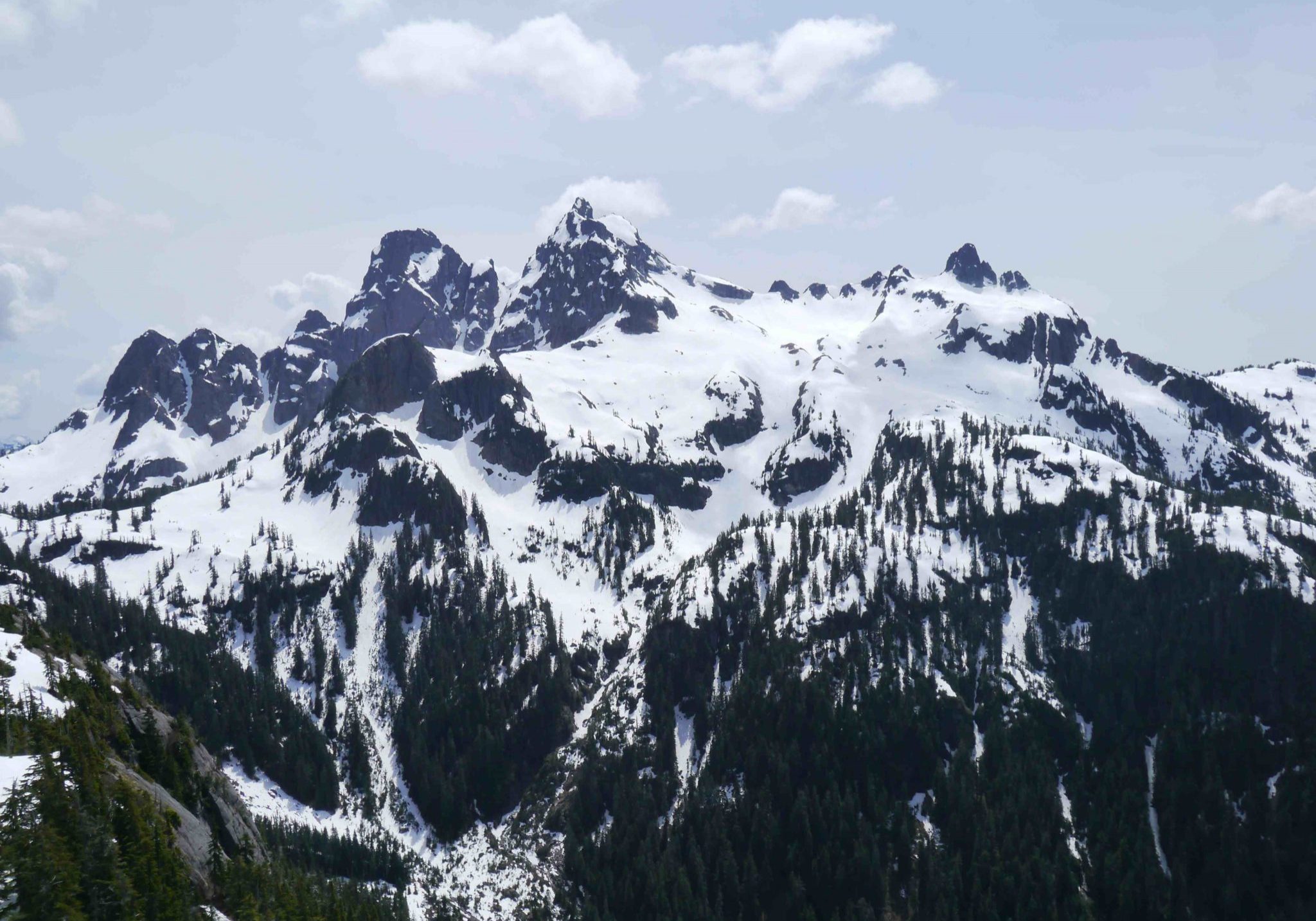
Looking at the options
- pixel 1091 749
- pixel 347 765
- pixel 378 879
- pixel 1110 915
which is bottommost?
pixel 1110 915

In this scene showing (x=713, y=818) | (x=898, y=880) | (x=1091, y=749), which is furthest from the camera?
(x=1091, y=749)

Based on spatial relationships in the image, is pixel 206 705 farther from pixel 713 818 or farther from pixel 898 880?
pixel 898 880

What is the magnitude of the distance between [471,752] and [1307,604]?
194940 millimetres

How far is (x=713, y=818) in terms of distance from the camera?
561 ft

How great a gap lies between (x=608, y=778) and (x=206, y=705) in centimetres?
9264

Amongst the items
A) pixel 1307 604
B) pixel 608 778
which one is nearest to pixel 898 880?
pixel 608 778

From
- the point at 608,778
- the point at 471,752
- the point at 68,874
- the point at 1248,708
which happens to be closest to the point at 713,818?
the point at 608,778

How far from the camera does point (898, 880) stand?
519 feet

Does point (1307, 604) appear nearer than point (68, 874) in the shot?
No

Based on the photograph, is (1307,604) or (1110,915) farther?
(1307,604)

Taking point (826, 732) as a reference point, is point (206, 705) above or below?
above

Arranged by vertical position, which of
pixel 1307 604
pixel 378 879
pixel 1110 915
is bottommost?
pixel 1110 915

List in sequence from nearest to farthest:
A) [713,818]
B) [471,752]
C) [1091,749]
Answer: [713,818] < [1091,749] < [471,752]

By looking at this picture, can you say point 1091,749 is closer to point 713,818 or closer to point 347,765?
point 713,818
